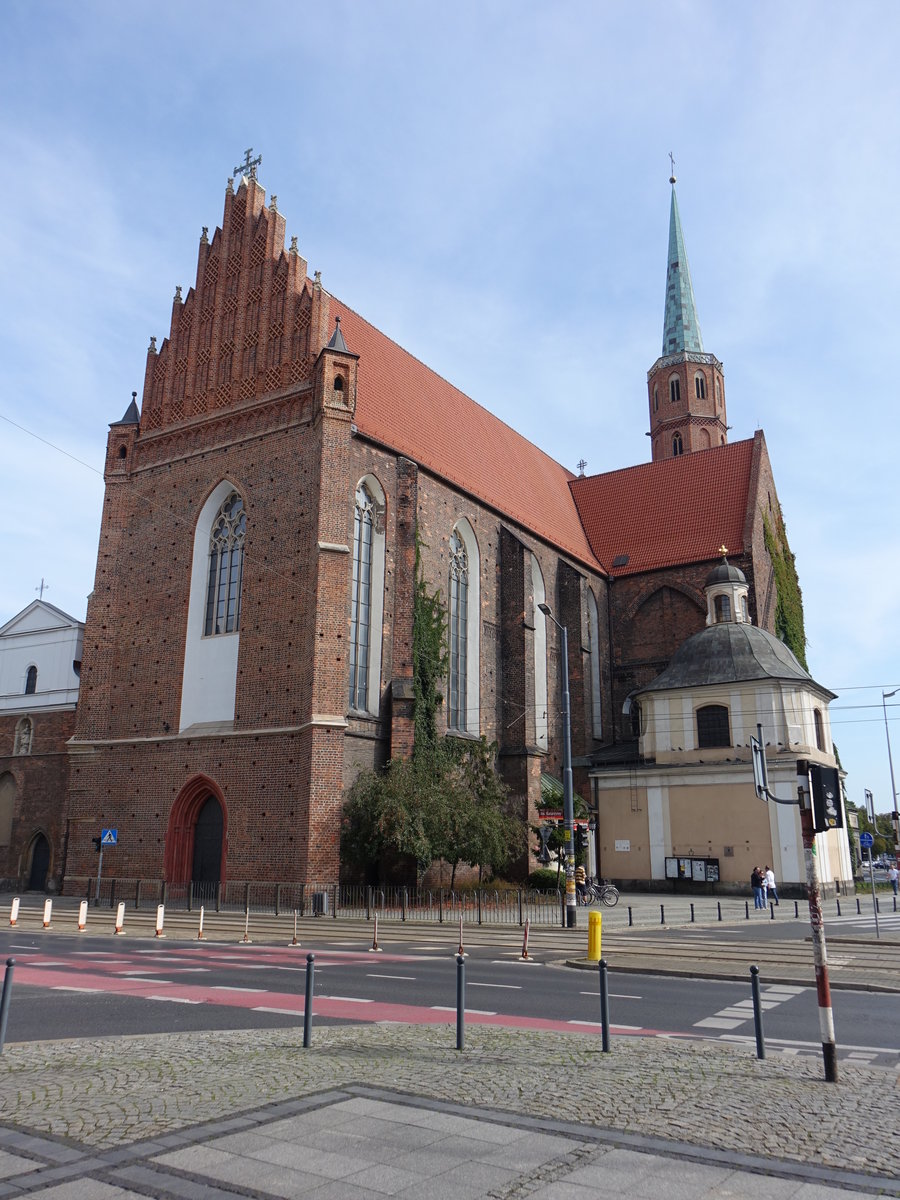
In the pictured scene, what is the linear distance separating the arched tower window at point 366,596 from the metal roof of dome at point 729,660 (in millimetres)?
12890

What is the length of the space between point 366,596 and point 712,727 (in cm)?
1439

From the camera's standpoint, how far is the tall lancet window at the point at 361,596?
26705mm

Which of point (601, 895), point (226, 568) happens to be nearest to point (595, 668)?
point (601, 895)

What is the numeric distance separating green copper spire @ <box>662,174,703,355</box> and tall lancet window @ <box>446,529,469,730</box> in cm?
3354

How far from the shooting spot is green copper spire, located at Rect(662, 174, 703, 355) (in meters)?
60.3

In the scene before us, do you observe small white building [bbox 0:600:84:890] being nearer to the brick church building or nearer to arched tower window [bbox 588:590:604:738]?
the brick church building

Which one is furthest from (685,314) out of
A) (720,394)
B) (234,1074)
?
(234,1074)

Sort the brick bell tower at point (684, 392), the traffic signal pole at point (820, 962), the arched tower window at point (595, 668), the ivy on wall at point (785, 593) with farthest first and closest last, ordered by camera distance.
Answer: the brick bell tower at point (684, 392) → the ivy on wall at point (785, 593) → the arched tower window at point (595, 668) → the traffic signal pole at point (820, 962)

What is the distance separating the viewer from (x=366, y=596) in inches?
1093

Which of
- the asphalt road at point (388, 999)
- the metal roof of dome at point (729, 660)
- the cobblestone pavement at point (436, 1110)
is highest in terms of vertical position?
the metal roof of dome at point (729, 660)

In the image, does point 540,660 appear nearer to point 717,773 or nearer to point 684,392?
point 717,773

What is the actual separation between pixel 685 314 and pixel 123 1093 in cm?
6181

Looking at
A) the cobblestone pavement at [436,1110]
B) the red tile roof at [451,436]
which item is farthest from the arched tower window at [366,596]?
the cobblestone pavement at [436,1110]

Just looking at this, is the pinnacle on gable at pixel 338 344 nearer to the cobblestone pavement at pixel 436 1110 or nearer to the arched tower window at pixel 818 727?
the arched tower window at pixel 818 727
